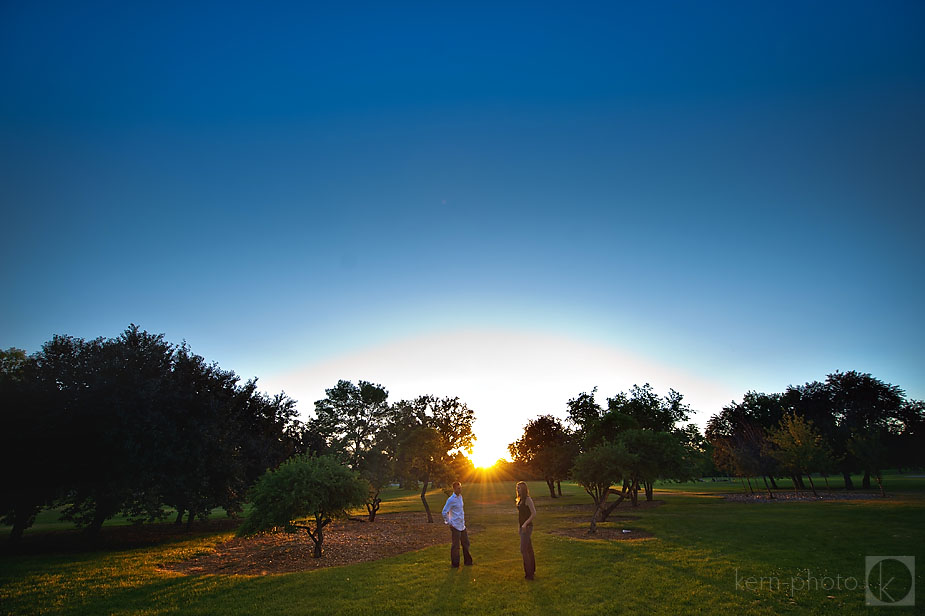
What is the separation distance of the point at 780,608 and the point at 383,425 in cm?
4318

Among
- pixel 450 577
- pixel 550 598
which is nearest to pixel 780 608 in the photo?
pixel 550 598

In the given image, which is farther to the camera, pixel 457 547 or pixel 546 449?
pixel 546 449

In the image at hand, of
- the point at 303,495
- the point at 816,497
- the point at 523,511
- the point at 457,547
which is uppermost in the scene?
the point at 523,511

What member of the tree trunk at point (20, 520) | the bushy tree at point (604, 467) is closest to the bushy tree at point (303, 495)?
the bushy tree at point (604, 467)

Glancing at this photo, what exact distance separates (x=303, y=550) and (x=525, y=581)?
36.3 ft

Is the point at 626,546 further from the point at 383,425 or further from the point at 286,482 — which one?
the point at 383,425

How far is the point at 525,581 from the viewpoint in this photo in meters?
11.6

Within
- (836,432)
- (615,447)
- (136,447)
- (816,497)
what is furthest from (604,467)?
(836,432)

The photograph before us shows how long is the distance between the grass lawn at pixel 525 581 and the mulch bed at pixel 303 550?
3.96 ft

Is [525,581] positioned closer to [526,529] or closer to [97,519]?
[526,529]

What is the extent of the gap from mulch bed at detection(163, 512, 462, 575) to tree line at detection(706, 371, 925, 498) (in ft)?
131

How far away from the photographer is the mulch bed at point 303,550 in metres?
15.0

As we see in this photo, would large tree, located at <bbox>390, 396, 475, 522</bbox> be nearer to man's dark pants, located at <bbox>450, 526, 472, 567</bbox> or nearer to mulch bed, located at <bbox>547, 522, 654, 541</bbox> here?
mulch bed, located at <bbox>547, 522, 654, 541</bbox>

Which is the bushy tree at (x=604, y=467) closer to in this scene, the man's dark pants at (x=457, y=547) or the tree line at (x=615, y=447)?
the tree line at (x=615, y=447)
